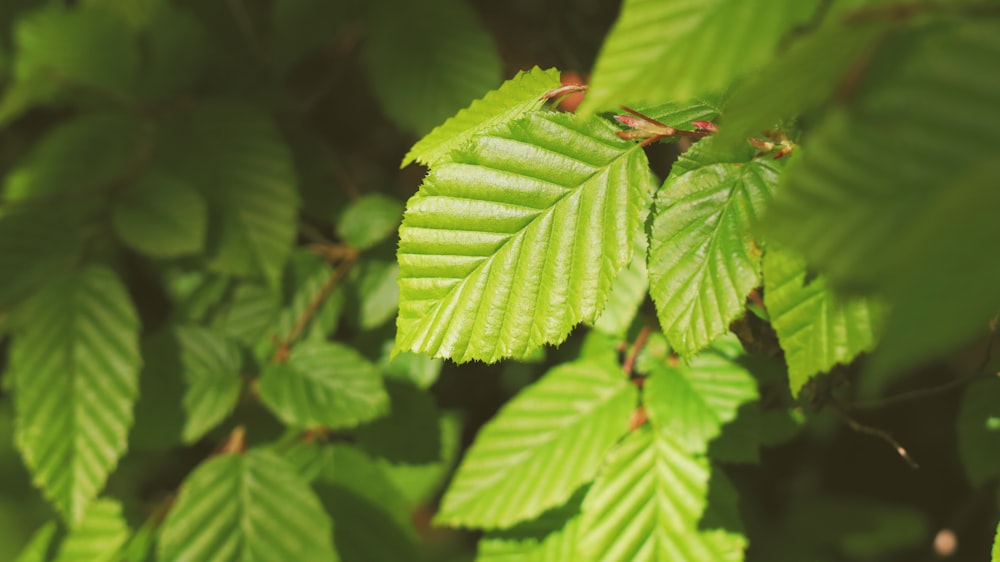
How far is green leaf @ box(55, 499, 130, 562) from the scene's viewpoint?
108cm

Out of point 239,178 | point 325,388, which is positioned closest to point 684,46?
point 325,388

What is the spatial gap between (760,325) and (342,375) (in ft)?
1.96

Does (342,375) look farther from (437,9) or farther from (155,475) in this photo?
(155,475)

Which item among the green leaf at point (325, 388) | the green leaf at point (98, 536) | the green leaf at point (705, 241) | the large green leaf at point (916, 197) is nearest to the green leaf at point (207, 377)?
the green leaf at point (325, 388)

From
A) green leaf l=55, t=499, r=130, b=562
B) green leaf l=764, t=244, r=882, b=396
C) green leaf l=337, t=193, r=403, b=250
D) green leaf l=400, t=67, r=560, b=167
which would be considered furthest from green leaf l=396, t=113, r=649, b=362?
green leaf l=55, t=499, r=130, b=562

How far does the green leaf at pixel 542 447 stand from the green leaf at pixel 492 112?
392 millimetres

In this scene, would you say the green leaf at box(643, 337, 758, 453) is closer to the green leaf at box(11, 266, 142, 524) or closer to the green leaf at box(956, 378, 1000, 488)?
the green leaf at box(956, 378, 1000, 488)

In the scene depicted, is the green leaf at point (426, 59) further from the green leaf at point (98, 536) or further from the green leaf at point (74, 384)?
the green leaf at point (98, 536)

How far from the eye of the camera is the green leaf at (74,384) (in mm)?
986

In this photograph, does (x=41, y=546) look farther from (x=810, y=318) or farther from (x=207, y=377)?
(x=810, y=318)

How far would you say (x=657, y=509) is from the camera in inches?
30.5

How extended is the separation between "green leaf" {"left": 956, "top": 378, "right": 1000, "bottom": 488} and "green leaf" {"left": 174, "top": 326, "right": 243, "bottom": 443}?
3.24 ft

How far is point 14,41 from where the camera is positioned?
4.78 feet

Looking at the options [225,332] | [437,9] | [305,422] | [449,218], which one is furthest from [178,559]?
[437,9]
